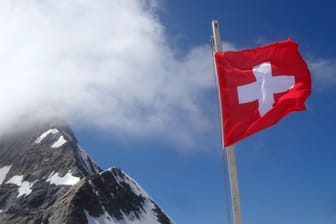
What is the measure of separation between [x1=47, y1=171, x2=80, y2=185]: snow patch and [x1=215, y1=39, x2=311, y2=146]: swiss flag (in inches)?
6455

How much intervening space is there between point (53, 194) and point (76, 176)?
9.87m

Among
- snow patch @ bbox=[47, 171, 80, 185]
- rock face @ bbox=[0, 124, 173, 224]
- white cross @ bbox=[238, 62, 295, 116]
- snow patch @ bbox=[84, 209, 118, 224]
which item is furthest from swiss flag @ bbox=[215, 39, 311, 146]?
snow patch @ bbox=[47, 171, 80, 185]

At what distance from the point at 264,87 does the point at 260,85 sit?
0.12 m

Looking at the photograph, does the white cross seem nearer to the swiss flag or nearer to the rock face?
the swiss flag

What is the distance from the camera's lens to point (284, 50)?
50.7ft

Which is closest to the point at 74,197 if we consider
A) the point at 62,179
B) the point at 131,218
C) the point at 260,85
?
the point at 131,218

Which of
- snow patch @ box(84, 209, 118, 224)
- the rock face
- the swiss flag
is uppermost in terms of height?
the rock face

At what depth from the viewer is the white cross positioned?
15036 millimetres

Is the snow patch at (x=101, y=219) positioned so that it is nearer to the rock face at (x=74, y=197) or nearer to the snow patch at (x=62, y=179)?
the rock face at (x=74, y=197)

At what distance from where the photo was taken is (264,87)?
15.4 metres

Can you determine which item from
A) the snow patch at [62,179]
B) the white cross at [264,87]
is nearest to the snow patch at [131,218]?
the snow patch at [62,179]

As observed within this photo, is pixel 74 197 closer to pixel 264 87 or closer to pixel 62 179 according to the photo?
pixel 62 179

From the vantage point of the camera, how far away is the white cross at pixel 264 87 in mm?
15036

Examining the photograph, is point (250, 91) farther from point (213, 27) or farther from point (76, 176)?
point (76, 176)
